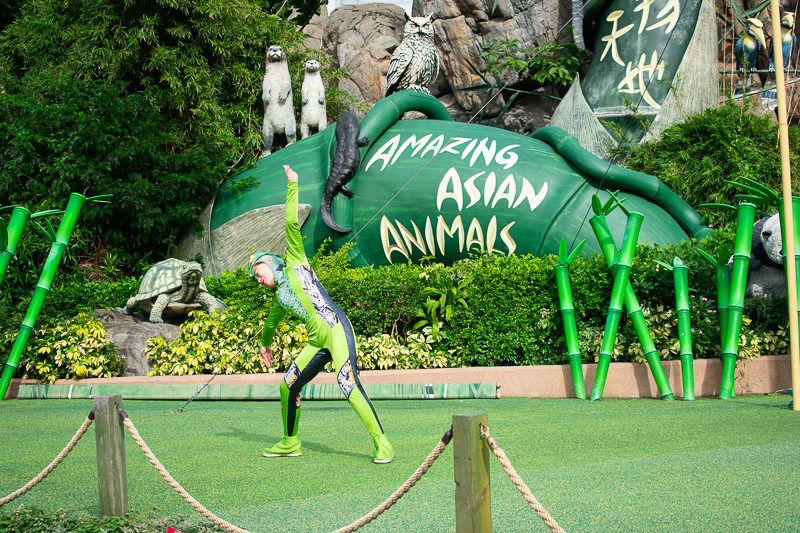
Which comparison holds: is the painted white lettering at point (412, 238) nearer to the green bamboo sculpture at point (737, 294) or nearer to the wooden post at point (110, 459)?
the green bamboo sculpture at point (737, 294)

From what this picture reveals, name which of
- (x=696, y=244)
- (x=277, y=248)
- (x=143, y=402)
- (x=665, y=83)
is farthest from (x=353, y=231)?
(x=665, y=83)

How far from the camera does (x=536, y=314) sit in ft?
25.6

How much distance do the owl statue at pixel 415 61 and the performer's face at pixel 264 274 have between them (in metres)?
7.52

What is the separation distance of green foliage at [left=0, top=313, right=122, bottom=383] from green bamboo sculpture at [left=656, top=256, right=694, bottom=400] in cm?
628

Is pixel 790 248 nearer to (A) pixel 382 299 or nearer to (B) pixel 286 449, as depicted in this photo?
(A) pixel 382 299

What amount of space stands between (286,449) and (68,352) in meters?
4.73

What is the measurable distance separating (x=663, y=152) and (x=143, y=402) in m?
8.41

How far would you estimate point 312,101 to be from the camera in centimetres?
1202

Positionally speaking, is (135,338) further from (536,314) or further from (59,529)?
(59,529)

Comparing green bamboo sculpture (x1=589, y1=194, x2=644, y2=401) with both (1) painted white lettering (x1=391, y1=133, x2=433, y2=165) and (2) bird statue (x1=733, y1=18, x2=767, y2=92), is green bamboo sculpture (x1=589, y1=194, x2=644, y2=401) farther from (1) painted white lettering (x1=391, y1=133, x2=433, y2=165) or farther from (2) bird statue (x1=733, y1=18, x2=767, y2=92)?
(2) bird statue (x1=733, y1=18, x2=767, y2=92)

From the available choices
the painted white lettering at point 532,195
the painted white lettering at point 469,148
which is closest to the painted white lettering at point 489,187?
the painted white lettering at point 532,195

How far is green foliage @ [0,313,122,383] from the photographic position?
27.7 ft

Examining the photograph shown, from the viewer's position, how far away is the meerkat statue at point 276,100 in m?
12.0

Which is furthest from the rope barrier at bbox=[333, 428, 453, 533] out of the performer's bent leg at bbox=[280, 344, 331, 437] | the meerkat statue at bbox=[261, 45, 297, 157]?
the meerkat statue at bbox=[261, 45, 297, 157]
